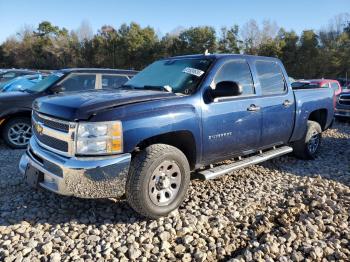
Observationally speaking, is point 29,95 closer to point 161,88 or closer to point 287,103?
point 161,88

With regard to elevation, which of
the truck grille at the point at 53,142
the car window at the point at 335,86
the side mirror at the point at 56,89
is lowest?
the truck grille at the point at 53,142

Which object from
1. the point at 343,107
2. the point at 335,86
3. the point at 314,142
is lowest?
the point at 314,142

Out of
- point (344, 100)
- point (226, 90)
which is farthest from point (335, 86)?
point (226, 90)

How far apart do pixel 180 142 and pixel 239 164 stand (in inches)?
38.6

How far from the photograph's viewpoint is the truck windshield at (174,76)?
14.0 ft

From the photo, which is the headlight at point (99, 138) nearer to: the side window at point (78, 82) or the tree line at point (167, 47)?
the side window at point (78, 82)

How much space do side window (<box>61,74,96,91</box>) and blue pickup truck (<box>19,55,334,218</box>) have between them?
2811 millimetres

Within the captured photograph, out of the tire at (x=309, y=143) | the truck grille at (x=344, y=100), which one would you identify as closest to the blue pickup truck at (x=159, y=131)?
the tire at (x=309, y=143)

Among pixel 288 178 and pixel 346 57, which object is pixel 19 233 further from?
pixel 346 57

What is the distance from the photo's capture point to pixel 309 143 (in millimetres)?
6395

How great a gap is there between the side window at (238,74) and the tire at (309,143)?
6.39 feet

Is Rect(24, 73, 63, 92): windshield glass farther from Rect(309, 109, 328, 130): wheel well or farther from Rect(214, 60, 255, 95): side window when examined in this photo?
Rect(309, 109, 328, 130): wheel well

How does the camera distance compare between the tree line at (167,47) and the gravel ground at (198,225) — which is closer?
the gravel ground at (198,225)

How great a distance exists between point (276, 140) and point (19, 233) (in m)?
3.75
